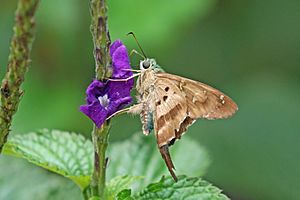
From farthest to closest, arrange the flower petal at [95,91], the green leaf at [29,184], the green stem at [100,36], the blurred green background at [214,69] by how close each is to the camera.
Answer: the blurred green background at [214,69]
the green leaf at [29,184]
the flower petal at [95,91]
the green stem at [100,36]

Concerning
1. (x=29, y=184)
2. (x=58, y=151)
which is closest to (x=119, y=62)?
(x=58, y=151)

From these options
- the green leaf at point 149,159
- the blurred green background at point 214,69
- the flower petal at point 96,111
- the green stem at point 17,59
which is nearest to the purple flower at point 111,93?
the flower petal at point 96,111

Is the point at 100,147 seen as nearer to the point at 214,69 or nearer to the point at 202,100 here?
the point at 202,100

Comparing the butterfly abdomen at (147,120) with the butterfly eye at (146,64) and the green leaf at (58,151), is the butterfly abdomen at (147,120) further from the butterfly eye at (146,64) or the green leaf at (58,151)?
the green leaf at (58,151)

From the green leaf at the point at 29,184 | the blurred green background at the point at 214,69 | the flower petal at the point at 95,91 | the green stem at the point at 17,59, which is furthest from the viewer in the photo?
the blurred green background at the point at 214,69

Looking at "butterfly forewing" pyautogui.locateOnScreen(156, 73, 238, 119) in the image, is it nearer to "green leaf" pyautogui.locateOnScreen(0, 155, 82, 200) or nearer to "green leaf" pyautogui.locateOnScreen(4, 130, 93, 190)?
"green leaf" pyautogui.locateOnScreen(4, 130, 93, 190)
